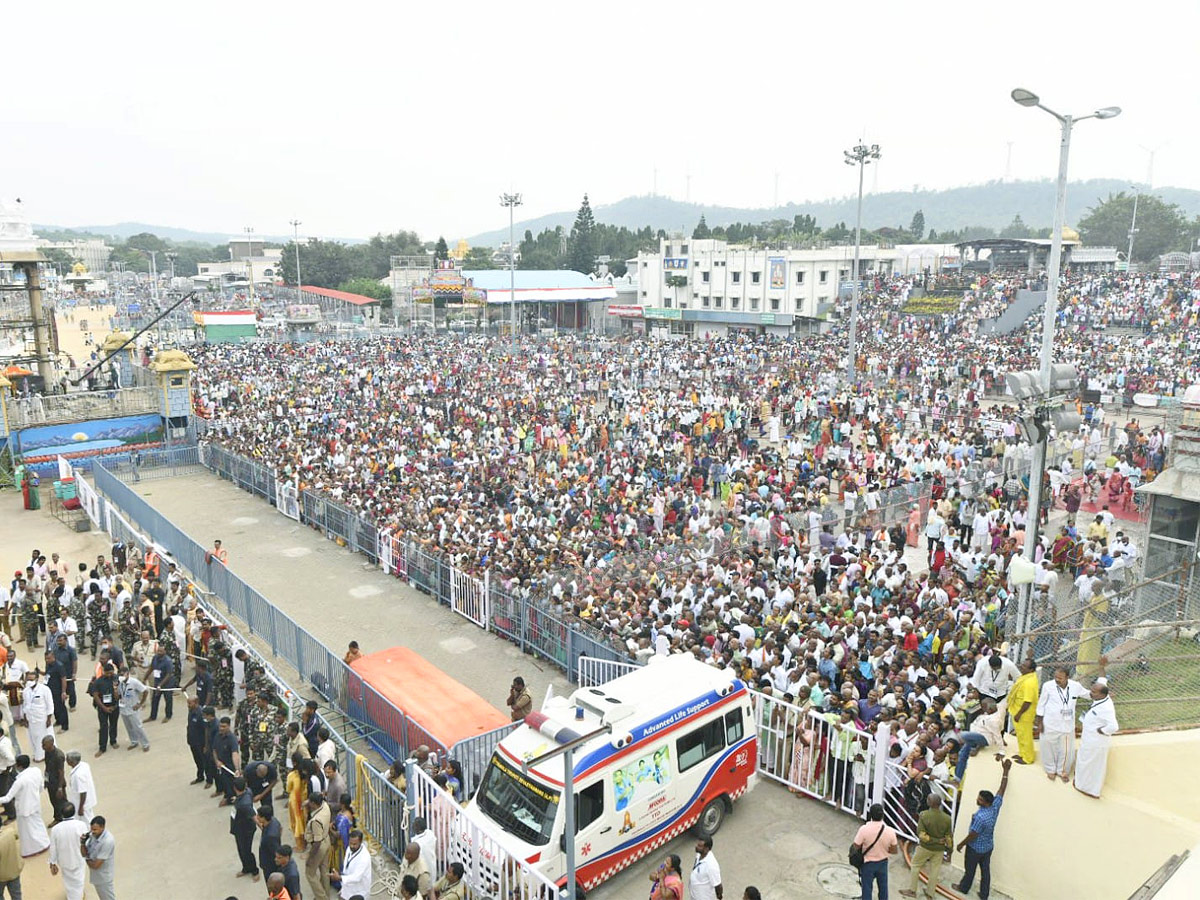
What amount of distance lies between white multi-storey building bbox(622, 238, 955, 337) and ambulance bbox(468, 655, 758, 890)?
49.1 meters

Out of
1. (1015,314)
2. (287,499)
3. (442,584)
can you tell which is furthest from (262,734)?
(1015,314)

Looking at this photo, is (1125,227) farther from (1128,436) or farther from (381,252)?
(381,252)

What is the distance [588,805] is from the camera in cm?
766

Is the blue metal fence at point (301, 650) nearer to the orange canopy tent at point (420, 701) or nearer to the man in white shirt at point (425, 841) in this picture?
the orange canopy tent at point (420, 701)

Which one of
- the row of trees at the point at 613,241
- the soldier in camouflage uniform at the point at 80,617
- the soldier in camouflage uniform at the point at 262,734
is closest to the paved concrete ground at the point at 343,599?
the soldier in camouflage uniform at the point at 80,617

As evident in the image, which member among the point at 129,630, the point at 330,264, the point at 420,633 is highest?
the point at 330,264

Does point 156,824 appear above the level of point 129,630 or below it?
below

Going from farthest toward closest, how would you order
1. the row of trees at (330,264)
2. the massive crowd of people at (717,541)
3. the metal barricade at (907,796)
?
1. the row of trees at (330,264)
2. the massive crowd of people at (717,541)
3. the metal barricade at (907,796)

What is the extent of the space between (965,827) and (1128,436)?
18.2 meters

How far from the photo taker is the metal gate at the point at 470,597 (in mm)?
14992

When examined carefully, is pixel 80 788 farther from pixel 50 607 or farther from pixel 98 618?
pixel 50 607

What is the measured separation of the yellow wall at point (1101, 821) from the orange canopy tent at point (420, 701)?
5273mm

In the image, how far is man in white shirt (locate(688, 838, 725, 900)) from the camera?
23.8ft

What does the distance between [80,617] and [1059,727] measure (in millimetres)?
13812
